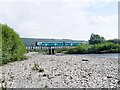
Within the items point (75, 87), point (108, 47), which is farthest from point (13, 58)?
point (108, 47)

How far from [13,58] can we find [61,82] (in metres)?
10.8

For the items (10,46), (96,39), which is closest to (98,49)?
(96,39)

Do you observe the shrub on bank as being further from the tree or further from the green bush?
the green bush

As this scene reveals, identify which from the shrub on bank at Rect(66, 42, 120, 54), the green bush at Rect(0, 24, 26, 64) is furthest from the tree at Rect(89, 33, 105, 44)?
the green bush at Rect(0, 24, 26, 64)

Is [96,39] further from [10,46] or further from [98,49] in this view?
[10,46]

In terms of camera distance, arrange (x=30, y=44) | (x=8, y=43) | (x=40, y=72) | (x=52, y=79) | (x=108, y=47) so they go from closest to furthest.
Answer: (x=52, y=79), (x=40, y=72), (x=8, y=43), (x=108, y=47), (x=30, y=44)

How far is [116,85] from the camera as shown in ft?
29.6

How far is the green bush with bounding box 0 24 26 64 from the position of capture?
17953 mm

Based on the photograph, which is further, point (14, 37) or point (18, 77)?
Result: point (14, 37)

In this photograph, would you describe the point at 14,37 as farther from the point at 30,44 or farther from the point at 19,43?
the point at 30,44

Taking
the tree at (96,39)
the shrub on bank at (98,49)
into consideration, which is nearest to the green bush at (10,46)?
the shrub on bank at (98,49)

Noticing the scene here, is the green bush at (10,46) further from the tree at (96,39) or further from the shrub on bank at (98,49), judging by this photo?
the tree at (96,39)

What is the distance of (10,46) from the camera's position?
1919 centimetres

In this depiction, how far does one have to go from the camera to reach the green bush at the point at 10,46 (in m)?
18.0
